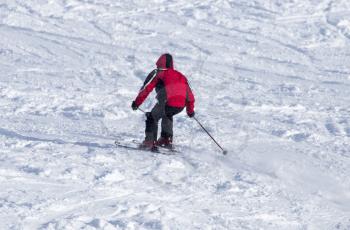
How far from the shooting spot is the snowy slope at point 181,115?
7082mm

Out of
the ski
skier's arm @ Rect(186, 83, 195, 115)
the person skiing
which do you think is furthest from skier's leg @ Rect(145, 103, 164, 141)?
skier's arm @ Rect(186, 83, 195, 115)

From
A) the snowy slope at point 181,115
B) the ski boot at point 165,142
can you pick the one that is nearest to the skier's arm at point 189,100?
the ski boot at point 165,142

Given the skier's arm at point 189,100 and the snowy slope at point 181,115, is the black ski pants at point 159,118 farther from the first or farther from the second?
the snowy slope at point 181,115

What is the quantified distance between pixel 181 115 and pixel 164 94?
2.55 m

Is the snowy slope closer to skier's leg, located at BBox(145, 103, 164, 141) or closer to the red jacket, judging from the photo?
skier's leg, located at BBox(145, 103, 164, 141)

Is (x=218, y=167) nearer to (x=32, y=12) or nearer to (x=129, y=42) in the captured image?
(x=129, y=42)

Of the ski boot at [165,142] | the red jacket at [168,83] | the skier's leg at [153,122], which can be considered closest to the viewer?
the red jacket at [168,83]

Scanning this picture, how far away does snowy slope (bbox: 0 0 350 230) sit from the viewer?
23.2 feet

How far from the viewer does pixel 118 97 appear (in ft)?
41.7

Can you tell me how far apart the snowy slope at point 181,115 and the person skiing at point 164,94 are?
455mm

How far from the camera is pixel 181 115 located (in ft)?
38.2

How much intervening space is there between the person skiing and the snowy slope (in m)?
0.46

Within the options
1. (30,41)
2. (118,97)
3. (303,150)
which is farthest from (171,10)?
(303,150)

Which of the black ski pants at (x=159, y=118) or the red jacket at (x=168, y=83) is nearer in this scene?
the red jacket at (x=168, y=83)
